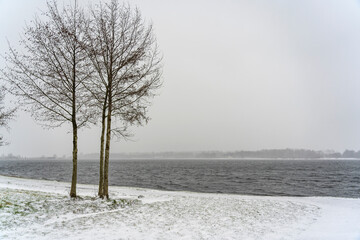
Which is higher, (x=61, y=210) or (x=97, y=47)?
(x=97, y=47)

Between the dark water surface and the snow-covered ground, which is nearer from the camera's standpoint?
the snow-covered ground

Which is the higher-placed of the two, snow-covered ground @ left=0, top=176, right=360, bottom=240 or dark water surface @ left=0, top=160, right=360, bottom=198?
snow-covered ground @ left=0, top=176, right=360, bottom=240

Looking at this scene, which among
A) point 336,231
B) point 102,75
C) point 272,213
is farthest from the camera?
point 102,75

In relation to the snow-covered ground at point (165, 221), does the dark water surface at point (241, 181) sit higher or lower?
lower

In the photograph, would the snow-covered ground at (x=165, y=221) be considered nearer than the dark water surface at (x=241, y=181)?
Yes

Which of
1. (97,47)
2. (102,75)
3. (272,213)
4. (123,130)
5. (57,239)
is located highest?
(97,47)

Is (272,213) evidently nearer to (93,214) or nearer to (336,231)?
(336,231)

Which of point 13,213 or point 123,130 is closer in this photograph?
point 13,213

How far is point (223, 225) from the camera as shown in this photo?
1122cm

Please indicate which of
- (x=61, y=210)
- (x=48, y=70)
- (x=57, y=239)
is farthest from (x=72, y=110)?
(x=57, y=239)

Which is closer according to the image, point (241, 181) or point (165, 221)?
point (165, 221)

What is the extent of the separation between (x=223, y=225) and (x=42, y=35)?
49.7ft

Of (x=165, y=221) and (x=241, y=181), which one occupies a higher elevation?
(x=165, y=221)

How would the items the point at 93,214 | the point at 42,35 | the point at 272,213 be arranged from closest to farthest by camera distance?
the point at 93,214, the point at 272,213, the point at 42,35
